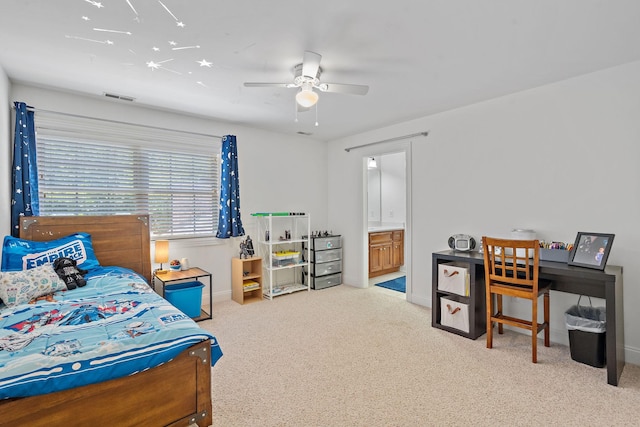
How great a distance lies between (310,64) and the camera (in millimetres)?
2326

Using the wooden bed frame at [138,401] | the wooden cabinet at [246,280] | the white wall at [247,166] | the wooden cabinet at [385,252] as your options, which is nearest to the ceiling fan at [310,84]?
the wooden bed frame at [138,401]

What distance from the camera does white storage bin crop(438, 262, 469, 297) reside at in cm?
309

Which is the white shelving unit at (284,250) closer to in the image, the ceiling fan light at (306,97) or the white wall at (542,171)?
the white wall at (542,171)

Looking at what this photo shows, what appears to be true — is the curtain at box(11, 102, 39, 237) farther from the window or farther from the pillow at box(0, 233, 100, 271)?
the pillow at box(0, 233, 100, 271)

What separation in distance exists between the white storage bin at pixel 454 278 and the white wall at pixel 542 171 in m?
0.62

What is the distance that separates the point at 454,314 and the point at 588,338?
1017mm

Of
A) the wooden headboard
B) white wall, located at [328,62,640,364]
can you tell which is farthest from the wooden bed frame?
white wall, located at [328,62,640,364]

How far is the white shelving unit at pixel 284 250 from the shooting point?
4477 millimetres

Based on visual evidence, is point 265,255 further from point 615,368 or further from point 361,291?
point 615,368

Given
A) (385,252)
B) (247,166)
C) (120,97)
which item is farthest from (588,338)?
(120,97)

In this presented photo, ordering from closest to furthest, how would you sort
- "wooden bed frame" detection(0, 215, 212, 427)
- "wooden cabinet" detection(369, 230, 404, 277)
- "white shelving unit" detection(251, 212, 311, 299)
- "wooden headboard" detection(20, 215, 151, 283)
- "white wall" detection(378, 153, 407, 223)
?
"wooden bed frame" detection(0, 215, 212, 427) → "wooden headboard" detection(20, 215, 151, 283) → "white shelving unit" detection(251, 212, 311, 299) → "wooden cabinet" detection(369, 230, 404, 277) → "white wall" detection(378, 153, 407, 223)

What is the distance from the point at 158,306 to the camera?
2105 millimetres

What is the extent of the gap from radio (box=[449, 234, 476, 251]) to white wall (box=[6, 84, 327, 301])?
2.37 meters

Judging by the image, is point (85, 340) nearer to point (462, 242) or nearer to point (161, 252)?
point (161, 252)
